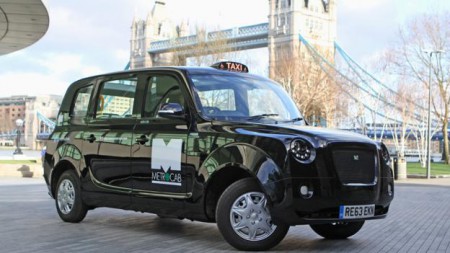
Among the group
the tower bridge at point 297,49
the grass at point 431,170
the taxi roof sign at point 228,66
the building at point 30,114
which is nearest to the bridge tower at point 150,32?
the tower bridge at point 297,49

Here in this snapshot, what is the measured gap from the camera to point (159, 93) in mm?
7598

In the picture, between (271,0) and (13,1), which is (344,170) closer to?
(13,1)

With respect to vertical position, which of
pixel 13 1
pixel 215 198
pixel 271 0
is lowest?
pixel 215 198

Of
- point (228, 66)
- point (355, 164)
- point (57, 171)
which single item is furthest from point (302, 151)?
point (57, 171)

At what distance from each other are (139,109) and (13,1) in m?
12.4

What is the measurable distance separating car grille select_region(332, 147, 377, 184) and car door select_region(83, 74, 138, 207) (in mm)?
2567

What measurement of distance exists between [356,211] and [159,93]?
2707 mm

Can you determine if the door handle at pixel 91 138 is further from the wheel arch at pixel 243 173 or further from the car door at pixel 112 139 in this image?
the wheel arch at pixel 243 173

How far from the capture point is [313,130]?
652 centimetres

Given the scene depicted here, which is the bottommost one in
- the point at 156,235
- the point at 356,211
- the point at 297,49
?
the point at 156,235

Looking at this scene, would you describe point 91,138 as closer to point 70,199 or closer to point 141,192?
point 70,199

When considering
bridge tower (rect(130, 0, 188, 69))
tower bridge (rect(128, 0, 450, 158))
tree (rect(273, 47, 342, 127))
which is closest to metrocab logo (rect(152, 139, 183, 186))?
tower bridge (rect(128, 0, 450, 158))

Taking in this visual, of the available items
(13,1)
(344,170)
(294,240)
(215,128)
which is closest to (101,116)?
(215,128)

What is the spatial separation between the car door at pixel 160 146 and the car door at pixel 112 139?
19cm
